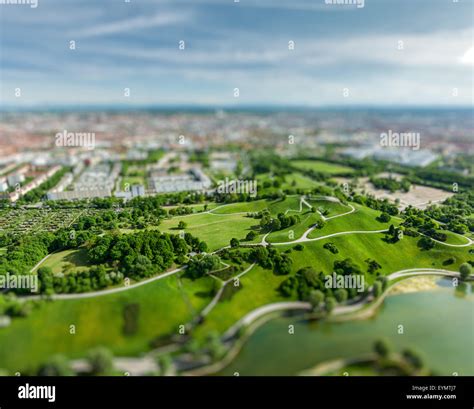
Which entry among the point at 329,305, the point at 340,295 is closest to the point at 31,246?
the point at 329,305

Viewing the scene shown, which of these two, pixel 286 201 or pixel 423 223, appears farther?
pixel 286 201

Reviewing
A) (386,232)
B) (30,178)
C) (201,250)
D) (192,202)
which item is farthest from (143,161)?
(386,232)

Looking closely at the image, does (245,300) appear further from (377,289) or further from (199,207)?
(199,207)

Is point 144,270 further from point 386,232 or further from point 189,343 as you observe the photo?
point 386,232

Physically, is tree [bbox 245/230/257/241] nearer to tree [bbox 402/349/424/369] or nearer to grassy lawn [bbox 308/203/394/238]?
grassy lawn [bbox 308/203/394/238]

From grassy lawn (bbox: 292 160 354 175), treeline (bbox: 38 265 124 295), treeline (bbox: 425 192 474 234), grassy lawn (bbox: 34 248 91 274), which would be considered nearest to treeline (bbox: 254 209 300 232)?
treeline (bbox: 38 265 124 295)

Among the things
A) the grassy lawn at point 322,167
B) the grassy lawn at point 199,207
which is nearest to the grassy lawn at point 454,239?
the grassy lawn at point 199,207
